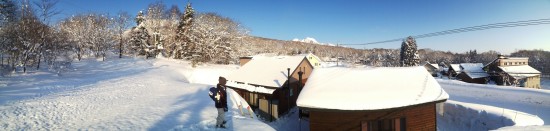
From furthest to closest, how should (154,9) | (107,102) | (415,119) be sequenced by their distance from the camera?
1. (154,9)
2. (107,102)
3. (415,119)

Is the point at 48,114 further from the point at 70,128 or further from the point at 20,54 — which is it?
the point at 20,54

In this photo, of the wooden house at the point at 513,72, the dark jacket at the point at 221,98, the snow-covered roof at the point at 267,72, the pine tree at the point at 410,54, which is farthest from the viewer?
the pine tree at the point at 410,54

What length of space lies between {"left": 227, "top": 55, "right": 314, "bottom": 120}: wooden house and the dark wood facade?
782 centimetres

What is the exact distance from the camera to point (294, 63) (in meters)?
27.2

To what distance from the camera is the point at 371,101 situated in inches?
535

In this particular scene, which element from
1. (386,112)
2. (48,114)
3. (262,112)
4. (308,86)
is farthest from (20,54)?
(386,112)

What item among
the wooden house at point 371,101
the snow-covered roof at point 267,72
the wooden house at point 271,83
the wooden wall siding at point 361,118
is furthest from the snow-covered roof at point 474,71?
the wooden wall siding at point 361,118

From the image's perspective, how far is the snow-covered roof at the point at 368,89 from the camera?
1365 cm

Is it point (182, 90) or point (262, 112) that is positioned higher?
point (182, 90)

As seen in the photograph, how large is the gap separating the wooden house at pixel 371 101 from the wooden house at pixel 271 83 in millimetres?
7487

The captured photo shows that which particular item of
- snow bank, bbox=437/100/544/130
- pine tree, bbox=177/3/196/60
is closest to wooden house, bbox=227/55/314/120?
snow bank, bbox=437/100/544/130

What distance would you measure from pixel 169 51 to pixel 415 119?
50.7 m

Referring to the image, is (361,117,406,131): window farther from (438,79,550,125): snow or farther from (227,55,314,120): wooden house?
(438,79,550,125): snow

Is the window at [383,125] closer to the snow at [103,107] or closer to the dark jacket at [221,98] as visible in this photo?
the snow at [103,107]
